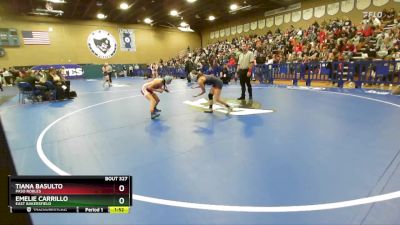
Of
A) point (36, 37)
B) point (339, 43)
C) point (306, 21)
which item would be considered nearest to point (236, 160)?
point (339, 43)

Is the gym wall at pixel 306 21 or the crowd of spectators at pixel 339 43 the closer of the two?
the crowd of spectators at pixel 339 43

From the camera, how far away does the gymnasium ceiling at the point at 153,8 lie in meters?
22.0

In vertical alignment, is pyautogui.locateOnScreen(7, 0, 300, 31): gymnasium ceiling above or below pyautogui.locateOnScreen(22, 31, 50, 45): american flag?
above

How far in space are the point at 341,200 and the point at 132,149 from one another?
323cm

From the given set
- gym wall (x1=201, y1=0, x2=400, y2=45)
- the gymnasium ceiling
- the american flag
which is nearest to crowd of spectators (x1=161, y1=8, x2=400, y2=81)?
gym wall (x1=201, y1=0, x2=400, y2=45)

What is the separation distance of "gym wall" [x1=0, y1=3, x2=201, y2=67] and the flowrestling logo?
1.35 feet

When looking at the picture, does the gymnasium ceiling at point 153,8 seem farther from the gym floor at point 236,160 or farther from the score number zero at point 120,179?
the score number zero at point 120,179

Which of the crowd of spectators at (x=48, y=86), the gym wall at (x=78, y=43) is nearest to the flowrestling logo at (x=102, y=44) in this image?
the gym wall at (x=78, y=43)

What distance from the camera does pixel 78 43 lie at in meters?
28.8

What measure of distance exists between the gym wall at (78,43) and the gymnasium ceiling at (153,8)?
107cm
